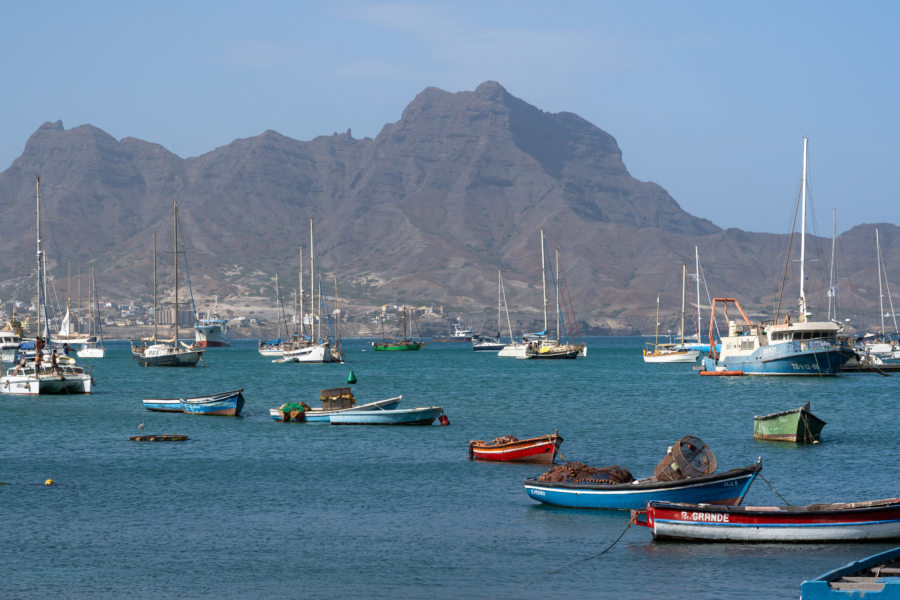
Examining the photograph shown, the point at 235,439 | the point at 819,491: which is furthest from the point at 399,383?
the point at 819,491

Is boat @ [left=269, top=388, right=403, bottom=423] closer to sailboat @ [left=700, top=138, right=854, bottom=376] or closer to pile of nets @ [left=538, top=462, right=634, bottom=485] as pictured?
pile of nets @ [left=538, top=462, right=634, bottom=485]

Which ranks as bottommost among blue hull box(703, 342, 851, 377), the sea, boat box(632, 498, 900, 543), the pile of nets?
the sea

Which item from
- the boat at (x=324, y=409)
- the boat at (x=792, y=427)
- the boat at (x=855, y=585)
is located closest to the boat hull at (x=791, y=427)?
the boat at (x=792, y=427)

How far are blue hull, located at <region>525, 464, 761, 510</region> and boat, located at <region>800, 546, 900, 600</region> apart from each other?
10940 mm

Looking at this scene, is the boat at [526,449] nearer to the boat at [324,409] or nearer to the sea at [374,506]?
the sea at [374,506]

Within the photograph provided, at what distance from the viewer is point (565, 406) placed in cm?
8138

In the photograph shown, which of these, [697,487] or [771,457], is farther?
[771,457]

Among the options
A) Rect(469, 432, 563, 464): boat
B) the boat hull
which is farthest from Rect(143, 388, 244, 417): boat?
the boat hull

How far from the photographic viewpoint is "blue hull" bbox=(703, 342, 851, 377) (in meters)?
101

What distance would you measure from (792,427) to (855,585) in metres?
33.0

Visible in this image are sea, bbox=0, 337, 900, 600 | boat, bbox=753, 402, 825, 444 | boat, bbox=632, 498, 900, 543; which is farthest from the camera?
boat, bbox=753, 402, 825, 444

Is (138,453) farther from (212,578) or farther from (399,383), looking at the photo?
(399,383)

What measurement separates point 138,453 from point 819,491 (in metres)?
30.2

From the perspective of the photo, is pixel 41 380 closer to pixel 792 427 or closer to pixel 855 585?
pixel 792 427
